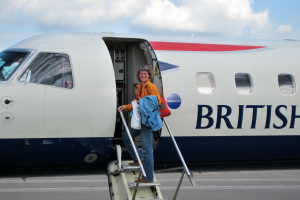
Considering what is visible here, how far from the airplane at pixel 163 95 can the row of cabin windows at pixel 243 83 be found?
0.8 inches

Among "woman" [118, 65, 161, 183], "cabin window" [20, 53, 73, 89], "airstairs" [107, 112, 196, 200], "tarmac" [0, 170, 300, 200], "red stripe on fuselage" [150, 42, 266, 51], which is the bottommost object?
"tarmac" [0, 170, 300, 200]

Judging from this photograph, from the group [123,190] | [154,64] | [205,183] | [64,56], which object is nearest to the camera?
[123,190]

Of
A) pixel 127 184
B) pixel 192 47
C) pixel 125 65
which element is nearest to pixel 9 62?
pixel 125 65

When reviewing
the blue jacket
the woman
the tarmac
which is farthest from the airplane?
the tarmac

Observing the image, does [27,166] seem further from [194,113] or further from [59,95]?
[194,113]

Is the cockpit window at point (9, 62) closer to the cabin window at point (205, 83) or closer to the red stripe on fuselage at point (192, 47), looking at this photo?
the red stripe on fuselage at point (192, 47)

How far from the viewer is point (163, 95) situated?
667 cm

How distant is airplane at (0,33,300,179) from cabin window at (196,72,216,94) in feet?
0.07

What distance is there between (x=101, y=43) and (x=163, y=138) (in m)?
2.12

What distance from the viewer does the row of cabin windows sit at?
701 cm

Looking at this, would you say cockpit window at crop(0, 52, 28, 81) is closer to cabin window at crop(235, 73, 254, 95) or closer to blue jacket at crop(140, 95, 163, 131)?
blue jacket at crop(140, 95, 163, 131)

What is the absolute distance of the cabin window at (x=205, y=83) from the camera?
698 cm

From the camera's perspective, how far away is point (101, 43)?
22.2ft

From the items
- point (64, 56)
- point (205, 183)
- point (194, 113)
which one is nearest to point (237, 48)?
point (194, 113)
